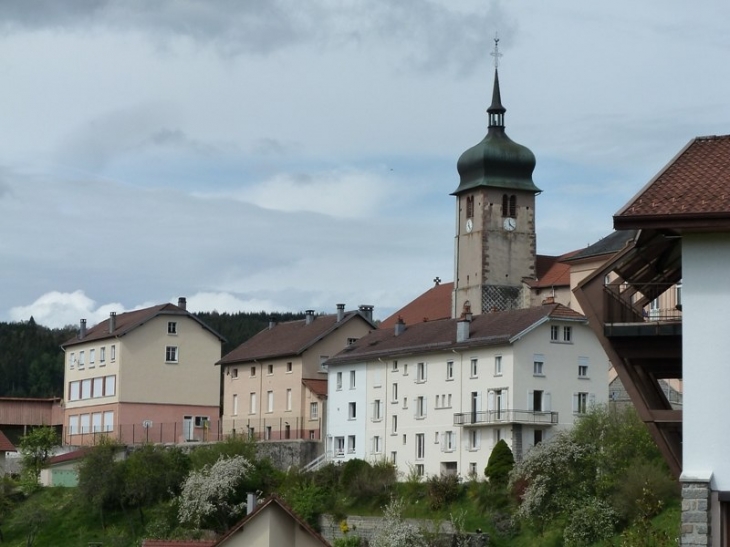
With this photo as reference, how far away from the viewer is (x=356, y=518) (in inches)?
2682

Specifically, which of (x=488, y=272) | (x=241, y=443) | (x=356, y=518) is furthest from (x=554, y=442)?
(x=488, y=272)

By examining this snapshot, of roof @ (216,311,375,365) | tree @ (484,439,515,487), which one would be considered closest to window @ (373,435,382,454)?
tree @ (484,439,515,487)

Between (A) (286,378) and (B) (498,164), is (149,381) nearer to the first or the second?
(A) (286,378)

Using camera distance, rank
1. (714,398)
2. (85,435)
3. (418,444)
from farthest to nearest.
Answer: (85,435) < (418,444) < (714,398)

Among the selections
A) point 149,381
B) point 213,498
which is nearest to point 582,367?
point 213,498

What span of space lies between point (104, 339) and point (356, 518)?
39.7 metres

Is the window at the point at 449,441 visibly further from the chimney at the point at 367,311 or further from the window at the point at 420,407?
the chimney at the point at 367,311

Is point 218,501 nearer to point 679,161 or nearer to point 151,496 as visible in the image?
point 151,496

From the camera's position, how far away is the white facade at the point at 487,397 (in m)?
74.2

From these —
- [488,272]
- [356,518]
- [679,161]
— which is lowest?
[356,518]

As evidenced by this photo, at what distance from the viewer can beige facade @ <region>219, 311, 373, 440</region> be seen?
297 feet

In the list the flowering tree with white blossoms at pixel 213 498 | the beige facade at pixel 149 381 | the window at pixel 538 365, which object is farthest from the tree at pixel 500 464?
the beige facade at pixel 149 381

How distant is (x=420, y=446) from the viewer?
7888 centimetres

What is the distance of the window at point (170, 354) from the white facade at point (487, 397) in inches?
988
